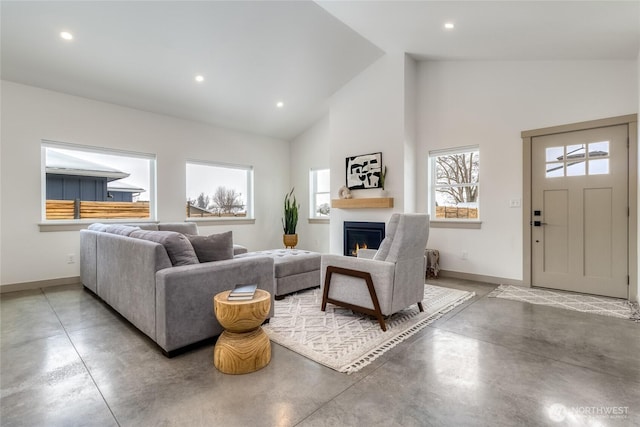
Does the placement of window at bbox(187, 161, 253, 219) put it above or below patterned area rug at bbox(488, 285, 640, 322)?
above

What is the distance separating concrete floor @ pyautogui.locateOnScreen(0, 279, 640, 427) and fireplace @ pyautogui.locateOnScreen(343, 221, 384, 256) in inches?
91.3

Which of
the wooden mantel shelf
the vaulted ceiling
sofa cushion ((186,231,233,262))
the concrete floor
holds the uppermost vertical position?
the vaulted ceiling

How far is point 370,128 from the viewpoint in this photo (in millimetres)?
5035

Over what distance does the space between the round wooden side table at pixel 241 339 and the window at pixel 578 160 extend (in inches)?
155

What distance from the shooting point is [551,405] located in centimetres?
161

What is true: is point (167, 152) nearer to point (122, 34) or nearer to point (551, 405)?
point (122, 34)

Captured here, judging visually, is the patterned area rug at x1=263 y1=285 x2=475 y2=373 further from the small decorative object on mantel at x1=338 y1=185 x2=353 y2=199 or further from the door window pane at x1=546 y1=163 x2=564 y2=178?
the small decorative object on mantel at x1=338 y1=185 x2=353 y2=199

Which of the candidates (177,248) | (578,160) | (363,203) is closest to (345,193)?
(363,203)

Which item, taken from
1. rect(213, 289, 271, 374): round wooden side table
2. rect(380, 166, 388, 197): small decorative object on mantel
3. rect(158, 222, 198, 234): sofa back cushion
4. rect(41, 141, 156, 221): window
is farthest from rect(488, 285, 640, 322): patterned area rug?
rect(41, 141, 156, 221): window

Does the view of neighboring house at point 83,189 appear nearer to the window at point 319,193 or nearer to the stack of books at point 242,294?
the window at point 319,193

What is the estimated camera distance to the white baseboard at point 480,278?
163 inches

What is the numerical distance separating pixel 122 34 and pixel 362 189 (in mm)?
3719

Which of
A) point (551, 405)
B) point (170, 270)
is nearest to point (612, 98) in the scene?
point (551, 405)

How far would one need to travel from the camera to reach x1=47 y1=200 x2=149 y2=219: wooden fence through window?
423cm
